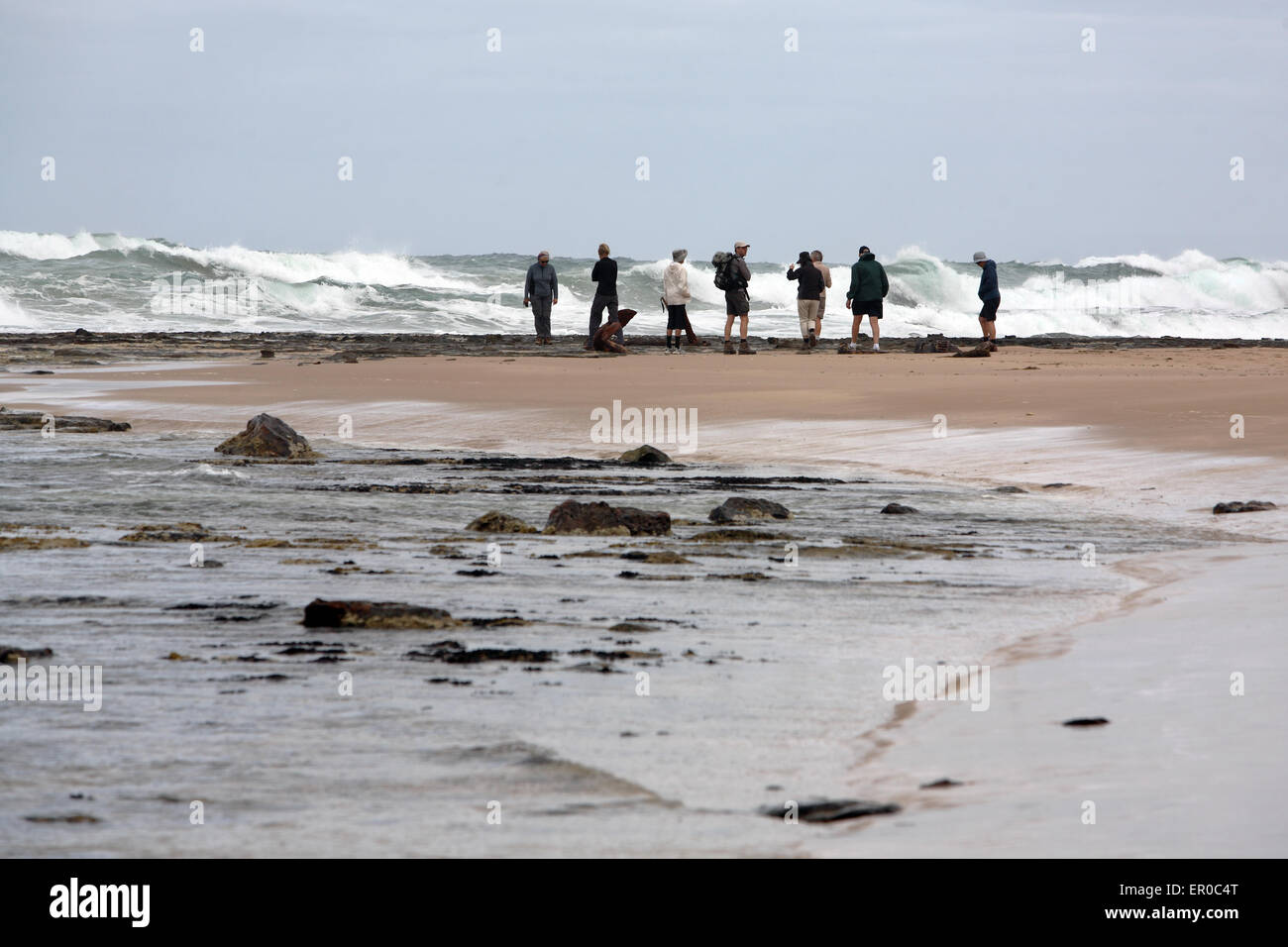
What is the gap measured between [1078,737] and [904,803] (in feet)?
2.07

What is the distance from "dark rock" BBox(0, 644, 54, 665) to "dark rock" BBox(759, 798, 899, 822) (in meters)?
2.37

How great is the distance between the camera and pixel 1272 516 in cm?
725

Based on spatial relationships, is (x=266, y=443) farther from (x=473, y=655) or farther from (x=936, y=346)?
(x=936, y=346)

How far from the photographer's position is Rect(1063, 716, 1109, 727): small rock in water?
3.74 metres

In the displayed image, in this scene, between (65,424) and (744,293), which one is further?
(744,293)

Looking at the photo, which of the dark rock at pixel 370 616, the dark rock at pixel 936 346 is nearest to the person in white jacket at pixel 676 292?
the dark rock at pixel 936 346

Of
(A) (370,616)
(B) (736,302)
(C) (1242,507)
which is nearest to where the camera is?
(A) (370,616)

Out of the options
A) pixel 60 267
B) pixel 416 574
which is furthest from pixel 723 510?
pixel 60 267

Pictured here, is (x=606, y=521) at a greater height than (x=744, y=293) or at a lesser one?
lesser

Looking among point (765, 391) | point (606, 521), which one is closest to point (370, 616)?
point (606, 521)

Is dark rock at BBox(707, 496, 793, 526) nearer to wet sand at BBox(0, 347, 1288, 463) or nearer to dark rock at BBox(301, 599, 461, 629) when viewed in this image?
dark rock at BBox(301, 599, 461, 629)

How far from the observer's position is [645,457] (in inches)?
400

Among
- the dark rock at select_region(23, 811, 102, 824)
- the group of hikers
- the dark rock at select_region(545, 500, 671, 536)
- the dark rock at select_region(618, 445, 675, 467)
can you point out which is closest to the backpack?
the group of hikers

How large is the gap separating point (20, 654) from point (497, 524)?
291 cm
